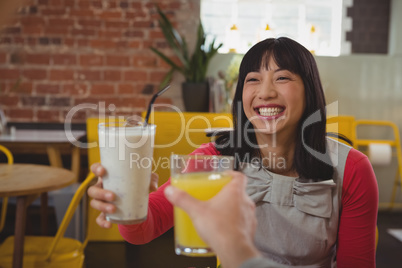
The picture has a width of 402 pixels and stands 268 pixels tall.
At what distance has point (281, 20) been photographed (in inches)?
178

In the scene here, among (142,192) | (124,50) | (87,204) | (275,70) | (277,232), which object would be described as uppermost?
(124,50)

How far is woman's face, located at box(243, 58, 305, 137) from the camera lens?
1.32 metres

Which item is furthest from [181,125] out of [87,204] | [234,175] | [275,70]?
[87,204]

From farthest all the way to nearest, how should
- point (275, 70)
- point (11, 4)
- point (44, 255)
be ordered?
point (44, 255)
point (275, 70)
point (11, 4)

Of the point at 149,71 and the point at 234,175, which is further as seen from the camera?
the point at 149,71

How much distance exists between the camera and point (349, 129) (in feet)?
7.25

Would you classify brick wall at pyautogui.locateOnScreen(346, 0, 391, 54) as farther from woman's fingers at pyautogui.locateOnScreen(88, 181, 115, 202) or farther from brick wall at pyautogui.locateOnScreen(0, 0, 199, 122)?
woman's fingers at pyautogui.locateOnScreen(88, 181, 115, 202)

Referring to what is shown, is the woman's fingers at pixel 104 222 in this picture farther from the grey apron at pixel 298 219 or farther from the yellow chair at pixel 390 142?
the yellow chair at pixel 390 142

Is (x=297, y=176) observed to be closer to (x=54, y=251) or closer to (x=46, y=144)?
(x=54, y=251)

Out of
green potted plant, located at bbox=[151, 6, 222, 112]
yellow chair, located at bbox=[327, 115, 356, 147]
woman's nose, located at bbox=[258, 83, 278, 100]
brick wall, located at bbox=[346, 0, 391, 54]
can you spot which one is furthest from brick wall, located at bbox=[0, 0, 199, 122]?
woman's nose, located at bbox=[258, 83, 278, 100]

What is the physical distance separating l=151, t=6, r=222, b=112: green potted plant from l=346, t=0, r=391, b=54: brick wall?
68.3 inches

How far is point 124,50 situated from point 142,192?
11.4 ft

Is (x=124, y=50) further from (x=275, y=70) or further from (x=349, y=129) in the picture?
(x=275, y=70)

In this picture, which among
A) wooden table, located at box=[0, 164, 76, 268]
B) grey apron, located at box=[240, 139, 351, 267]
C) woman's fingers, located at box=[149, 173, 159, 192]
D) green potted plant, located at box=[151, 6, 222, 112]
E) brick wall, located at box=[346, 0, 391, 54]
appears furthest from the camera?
brick wall, located at box=[346, 0, 391, 54]
